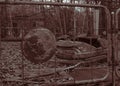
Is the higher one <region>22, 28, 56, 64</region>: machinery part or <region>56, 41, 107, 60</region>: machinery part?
<region>22, 28, 56, 64</region>: machinery part

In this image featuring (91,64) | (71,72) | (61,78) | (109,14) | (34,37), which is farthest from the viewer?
(91,64)

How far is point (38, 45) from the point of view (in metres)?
3.97

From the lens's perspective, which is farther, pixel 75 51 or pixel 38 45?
pixel 75 51

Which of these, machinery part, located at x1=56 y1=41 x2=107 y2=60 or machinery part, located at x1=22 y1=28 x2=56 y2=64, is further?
machinery part, located at x1=56 y1=41 x2=107 y2=60

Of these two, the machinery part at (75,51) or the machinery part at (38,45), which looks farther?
the machinery part at (75,51)

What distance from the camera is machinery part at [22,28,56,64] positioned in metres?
3.96

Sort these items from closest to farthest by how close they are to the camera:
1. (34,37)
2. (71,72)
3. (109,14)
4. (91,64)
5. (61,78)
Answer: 1. (34,37)
2. (109,14)
3. (61,78)
4. (71,72)
5. (91,64)

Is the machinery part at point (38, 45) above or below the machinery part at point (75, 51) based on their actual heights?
above

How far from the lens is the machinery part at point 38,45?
156 inches

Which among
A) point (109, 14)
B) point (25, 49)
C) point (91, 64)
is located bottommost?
point (91, 64)

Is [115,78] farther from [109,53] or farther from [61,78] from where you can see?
[61,78]

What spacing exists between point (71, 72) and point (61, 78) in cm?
91

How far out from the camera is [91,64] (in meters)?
7.31

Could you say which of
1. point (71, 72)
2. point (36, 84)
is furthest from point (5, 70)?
point (36, 84)
